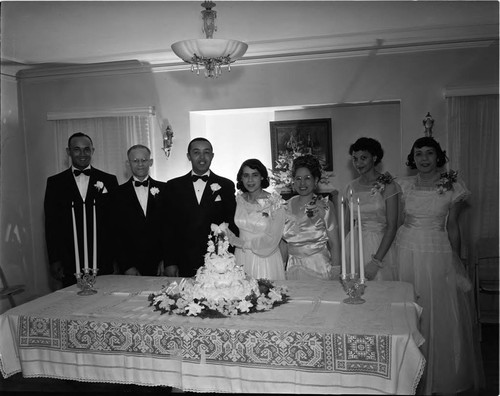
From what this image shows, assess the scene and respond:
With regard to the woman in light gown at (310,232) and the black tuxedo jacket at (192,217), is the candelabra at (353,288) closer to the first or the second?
the woman in light gown at (310,232)

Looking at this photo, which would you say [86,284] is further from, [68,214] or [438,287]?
[438,287]

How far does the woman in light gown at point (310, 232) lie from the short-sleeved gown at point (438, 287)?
626 mm

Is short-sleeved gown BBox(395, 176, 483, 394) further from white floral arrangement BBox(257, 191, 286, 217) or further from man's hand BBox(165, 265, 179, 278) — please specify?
man's hand BBox(165, 265, 179, 278)

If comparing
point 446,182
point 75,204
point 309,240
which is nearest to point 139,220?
point 75,204

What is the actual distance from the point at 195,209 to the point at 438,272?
82.6 inches

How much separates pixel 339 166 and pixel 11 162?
170 inches

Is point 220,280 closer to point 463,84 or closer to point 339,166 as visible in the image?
point 463,84

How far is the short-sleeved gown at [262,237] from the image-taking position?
160 inches

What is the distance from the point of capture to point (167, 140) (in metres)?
6.44

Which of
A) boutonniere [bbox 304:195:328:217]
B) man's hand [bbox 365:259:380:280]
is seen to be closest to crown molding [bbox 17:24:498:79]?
boutonniere [bbox 304:195:328:217]

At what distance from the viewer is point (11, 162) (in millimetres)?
6898

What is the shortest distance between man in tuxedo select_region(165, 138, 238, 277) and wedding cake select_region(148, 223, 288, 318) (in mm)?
1628

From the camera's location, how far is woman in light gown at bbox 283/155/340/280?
4.10 m

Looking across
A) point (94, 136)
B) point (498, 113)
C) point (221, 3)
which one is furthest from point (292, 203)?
point (94, 136)
